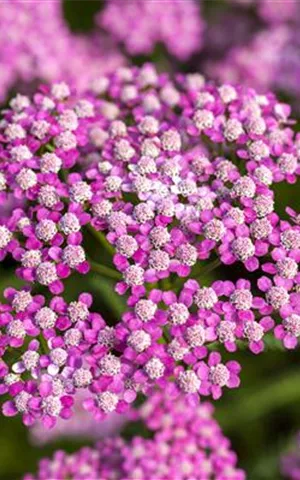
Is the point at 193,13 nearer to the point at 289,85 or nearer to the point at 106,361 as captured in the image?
the point at 289,85

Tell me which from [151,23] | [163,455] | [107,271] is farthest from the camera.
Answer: [151,23]

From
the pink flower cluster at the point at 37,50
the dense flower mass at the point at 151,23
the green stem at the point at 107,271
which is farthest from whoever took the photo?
the dense flower mass at the point at 151,23

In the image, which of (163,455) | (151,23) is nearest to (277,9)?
(151,23)

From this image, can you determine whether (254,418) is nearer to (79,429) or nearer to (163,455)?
(79,429)

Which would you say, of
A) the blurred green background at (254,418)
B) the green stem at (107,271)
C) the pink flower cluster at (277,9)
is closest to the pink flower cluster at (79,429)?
the blurred green background at (254,418)

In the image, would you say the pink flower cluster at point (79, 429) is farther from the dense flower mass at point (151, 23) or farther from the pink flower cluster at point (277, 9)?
the pink flower cluster at point (277, 9)

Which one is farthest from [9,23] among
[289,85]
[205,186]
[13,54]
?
[205,186]

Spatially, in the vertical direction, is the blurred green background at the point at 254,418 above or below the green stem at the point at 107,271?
below
